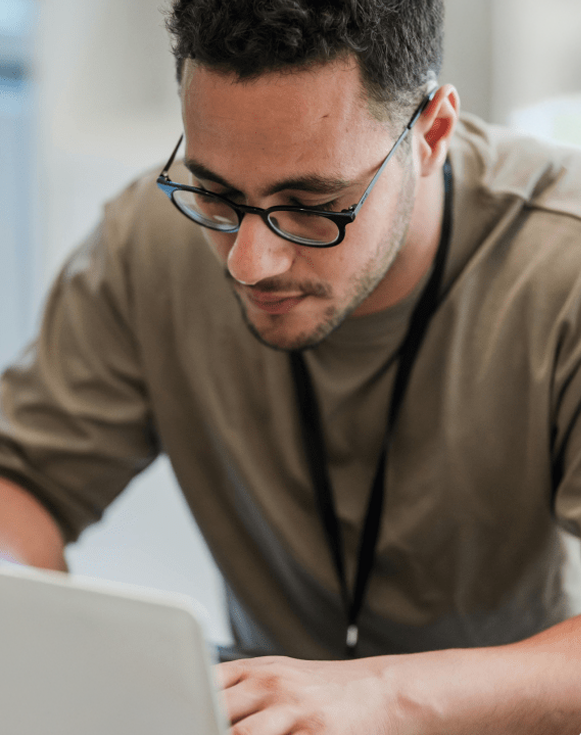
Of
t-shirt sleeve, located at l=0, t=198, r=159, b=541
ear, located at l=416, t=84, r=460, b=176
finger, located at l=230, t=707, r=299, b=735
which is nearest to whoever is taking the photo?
finger, located at l=230, t=707, r=299, b=735

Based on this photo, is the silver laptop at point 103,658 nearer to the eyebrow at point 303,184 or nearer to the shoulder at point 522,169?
the eyebrow at point 303,184

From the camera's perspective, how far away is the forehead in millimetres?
755

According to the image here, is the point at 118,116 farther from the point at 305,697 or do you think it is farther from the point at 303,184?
the point at 305,697

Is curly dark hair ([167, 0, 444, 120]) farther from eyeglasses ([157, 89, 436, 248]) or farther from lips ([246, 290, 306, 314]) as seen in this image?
lips ([246, 290, 306, 314])

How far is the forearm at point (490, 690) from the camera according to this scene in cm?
71

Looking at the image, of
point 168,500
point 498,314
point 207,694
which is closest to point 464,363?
point 498,314

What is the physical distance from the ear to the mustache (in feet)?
0.64

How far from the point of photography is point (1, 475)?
1.13 m

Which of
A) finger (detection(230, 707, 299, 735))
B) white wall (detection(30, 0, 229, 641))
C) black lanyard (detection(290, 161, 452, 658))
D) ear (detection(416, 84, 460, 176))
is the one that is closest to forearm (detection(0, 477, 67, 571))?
black lanyard (detection(290, 161, 452, 658))

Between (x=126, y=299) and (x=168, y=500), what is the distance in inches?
44.8

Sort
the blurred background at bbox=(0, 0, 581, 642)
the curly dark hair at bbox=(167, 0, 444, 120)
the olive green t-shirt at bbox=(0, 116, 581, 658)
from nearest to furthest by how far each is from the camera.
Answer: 1. the curly dark hair at bbox=(167, 0, 444, 120)
2. the olive green t-shirt at bbox=(0, 116, 581, 658)
3. the blurred background at bbox=(0, 0, 581, 642)

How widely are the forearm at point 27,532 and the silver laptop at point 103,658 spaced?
0.61 m

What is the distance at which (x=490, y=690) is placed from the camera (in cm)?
73

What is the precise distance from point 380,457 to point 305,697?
431 millimetres
